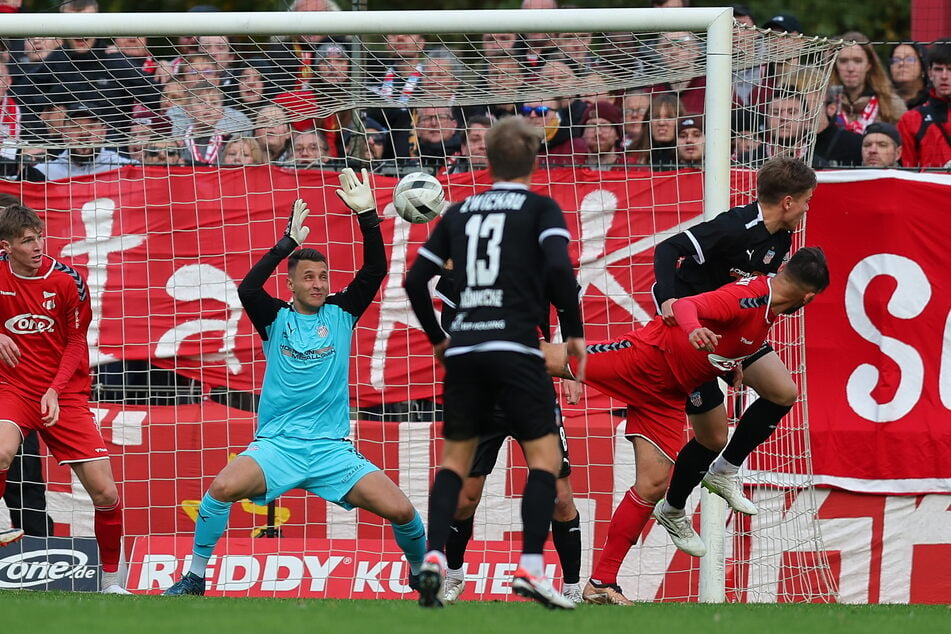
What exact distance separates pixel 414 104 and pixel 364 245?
1.93 meters

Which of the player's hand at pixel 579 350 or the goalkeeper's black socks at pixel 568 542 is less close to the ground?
the player's hand at pixel 579 350

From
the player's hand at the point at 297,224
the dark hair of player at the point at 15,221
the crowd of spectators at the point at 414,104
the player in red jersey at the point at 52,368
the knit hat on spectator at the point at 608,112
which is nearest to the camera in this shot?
the player's hand at the point at 297,224

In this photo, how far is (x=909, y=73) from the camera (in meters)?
10.8

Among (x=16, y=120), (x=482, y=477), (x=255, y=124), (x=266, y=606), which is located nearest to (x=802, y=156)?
(x=482, y=477)

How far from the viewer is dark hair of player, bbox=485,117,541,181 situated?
563 cm

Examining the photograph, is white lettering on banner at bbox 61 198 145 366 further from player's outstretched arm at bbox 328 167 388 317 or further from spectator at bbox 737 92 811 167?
spectator at bbox 737 92 811 167

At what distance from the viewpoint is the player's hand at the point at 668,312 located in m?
7.21

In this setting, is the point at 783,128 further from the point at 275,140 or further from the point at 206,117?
the point at 206,117

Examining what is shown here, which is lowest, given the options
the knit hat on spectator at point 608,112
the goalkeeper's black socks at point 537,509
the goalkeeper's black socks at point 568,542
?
the goalkeeper's black socks at point 568,542

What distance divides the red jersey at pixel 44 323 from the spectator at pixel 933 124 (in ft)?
21.5

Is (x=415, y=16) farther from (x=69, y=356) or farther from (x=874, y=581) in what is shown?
(x=874, y=581)

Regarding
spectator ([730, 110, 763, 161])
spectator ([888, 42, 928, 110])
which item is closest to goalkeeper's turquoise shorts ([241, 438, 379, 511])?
spectator ([730, 110, 763, 161])

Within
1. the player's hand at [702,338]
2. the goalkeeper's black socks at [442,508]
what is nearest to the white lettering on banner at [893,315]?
the player's hand at [702,338]

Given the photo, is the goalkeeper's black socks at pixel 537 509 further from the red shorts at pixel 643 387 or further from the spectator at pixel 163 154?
the spectator at pixel 163 154
